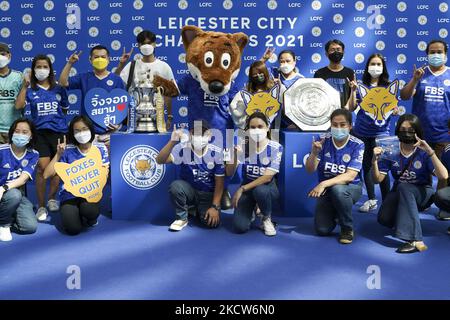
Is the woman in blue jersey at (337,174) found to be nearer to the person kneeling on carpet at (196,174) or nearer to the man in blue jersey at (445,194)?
the man in blue jersey at (445,194)

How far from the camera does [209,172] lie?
12.7 feet

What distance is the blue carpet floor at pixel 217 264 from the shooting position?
8.61ft

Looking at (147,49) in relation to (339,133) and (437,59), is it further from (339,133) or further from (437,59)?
(437,59)

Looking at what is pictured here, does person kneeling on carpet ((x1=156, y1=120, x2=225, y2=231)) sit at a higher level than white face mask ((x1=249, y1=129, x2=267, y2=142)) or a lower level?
lower

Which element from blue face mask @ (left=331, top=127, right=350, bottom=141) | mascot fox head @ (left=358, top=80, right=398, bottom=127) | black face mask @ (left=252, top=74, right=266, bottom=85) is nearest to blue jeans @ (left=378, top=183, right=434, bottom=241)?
blue face mask @ (left=331, top=127, right=350, bottom=141)

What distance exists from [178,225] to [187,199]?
0.21 meters

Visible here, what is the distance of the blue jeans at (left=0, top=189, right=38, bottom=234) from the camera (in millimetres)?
3566

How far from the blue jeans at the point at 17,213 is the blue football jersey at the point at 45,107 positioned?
0.77 meters

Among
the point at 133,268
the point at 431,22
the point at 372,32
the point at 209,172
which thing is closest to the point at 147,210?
the point at 209,172

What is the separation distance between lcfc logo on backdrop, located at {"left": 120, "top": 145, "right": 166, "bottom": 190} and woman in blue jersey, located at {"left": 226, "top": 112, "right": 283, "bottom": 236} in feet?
1.96

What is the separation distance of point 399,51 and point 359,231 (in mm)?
3032

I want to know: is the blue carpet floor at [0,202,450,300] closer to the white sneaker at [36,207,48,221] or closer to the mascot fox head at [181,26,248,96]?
the white sneaker at [36,207,48,221]
